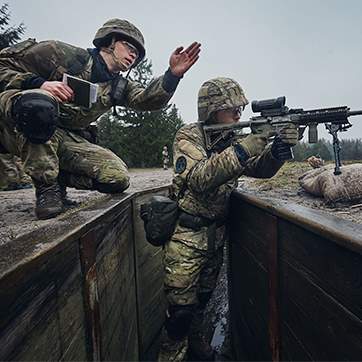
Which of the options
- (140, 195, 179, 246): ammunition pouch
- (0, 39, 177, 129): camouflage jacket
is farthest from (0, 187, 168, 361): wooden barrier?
(0, 39, 177, 129): camouflage jacket

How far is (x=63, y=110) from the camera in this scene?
9.24 feet

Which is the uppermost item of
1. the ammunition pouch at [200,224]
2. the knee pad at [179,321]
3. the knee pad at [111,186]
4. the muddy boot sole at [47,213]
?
the knee pad at [111,186]

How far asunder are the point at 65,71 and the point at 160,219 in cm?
153

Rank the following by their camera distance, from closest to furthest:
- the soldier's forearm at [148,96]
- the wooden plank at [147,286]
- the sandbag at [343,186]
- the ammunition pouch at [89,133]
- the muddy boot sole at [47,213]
Result: the muddy boot sole at [47,213]
the soldier's forearm at [148,96]
the ammunition pouch at [89,133]
the wooden plank at [147,286]
the sandbag at [343,186]

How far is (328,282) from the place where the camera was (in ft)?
3.99

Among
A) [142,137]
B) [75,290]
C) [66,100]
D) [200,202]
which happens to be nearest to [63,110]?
[66,100]

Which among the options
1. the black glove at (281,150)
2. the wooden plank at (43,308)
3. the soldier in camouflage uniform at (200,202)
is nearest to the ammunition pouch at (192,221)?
the soldier in camouflage uniform at (200,202)

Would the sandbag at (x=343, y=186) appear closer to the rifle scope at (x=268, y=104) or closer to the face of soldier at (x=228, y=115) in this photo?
the rifle scope at (x=268, y=104)

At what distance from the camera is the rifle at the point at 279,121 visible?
2.66m

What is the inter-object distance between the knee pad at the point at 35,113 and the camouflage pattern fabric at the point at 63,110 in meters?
0.16

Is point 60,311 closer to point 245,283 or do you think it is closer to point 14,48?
point 245,283

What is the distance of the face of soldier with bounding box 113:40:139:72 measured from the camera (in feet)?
9.50

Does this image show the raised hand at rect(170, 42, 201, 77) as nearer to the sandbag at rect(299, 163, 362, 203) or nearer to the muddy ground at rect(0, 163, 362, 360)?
the muddy ground at rect(0, 163, 362, 360)

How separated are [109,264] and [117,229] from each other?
0.39 meters
